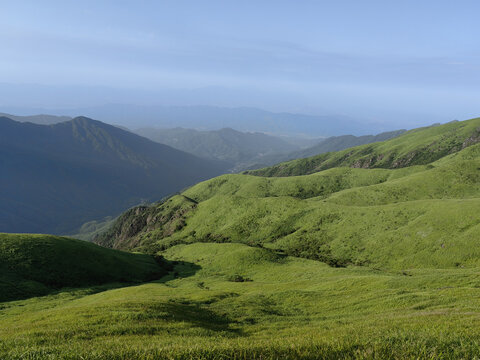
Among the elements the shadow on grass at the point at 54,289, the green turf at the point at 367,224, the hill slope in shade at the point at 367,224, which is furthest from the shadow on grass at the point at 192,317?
the green turf at the point at 367,224

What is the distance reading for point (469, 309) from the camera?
24.1m

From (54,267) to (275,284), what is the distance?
2359 inches

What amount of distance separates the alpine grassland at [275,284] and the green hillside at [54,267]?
45 cm

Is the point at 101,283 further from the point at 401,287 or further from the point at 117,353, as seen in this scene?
the point at 117,353

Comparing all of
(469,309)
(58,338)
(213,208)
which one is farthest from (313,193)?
(58,338)

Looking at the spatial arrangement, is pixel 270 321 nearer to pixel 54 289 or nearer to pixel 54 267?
pixel 54 289

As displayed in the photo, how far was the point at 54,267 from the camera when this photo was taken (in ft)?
243

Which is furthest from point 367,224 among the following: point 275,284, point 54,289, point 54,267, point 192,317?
point 54,267

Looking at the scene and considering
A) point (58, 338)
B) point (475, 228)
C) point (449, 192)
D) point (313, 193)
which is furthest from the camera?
point (313, 193)

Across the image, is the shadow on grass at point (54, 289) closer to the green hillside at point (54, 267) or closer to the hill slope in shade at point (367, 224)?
the green hillside at point (54, 267)

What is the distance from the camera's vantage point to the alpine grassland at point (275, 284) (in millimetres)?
10156

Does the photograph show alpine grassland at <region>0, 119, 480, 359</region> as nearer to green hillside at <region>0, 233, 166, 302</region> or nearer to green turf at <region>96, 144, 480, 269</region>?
green hillside at <region>0, 233, 166, 302</region>

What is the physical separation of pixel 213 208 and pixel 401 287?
410 feet

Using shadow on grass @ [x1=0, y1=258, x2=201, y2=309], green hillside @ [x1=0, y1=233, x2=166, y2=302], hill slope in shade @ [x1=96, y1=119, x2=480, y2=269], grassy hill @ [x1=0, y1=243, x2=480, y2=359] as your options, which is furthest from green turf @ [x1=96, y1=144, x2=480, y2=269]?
green hillside @ [x1=0, y1=233, x2=166, y2=302]
